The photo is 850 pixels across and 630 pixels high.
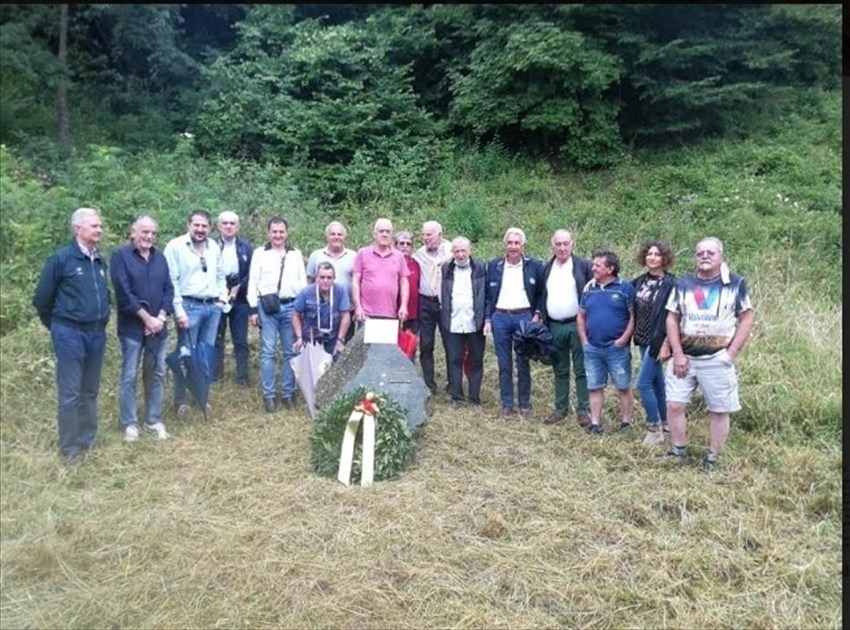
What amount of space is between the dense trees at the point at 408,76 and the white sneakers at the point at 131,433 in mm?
7905

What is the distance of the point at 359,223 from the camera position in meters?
11.4

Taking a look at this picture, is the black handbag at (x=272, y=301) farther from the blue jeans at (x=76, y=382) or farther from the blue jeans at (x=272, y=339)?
the blue jeans at (x=76, y=382)

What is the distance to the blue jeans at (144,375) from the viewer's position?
5.46 metres

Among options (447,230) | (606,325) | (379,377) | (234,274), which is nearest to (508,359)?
(606,325)

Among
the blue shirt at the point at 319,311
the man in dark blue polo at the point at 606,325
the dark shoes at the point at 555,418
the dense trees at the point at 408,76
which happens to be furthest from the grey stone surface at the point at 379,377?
the dense trees at the point at 408,76

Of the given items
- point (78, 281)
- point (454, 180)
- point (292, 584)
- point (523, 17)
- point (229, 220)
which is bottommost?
point (292, 584)

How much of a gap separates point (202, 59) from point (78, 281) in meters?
11.5

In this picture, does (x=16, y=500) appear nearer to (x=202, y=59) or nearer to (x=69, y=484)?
(x=69, y=484)

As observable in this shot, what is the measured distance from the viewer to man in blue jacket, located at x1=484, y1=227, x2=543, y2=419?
596 cm

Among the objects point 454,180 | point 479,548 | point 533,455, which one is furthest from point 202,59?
point 479,548

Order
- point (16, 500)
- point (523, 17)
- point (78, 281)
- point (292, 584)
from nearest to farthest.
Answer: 1. point (292, 584)
2. point (16, 500)
3. point (78, 281)
4. point (523, 17)

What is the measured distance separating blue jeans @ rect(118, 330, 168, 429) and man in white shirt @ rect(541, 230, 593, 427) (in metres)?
2.88

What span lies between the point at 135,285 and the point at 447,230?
635cm

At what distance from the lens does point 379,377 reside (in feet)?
18.8
